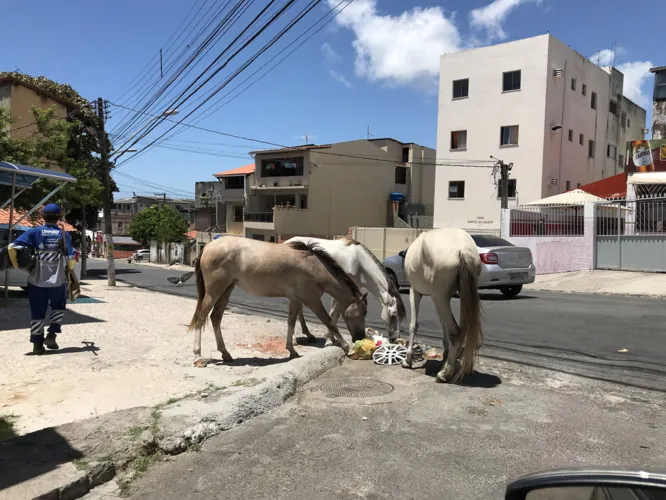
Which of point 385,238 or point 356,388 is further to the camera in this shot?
point 385,238

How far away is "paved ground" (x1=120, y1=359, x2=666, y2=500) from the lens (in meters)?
3.27

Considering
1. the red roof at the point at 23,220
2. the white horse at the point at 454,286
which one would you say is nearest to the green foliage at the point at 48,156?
the red roof at the point at 23,220

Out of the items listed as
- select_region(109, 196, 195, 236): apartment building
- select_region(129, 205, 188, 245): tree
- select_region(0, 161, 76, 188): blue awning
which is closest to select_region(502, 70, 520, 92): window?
select_region(0, 161, 76, 188): blue awning

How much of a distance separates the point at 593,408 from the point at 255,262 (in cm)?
422

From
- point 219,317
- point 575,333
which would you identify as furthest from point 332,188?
point 219,317

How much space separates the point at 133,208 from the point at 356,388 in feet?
332

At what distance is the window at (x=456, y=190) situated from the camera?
3547 centimetres

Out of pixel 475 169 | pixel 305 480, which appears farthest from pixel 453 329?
pixel 475 169

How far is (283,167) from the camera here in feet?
147

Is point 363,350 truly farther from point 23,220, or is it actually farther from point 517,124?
point 517,124

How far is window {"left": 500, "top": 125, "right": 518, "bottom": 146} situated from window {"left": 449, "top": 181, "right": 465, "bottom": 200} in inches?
148

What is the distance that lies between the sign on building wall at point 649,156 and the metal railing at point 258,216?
92.2ft

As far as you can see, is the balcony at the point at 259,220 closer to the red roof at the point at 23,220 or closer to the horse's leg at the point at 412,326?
the red roof at the point at 23,220

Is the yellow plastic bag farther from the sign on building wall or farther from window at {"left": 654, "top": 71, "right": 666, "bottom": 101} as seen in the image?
window at {"left": 654, "top": 71, "right": 666, "bottom": 101}
